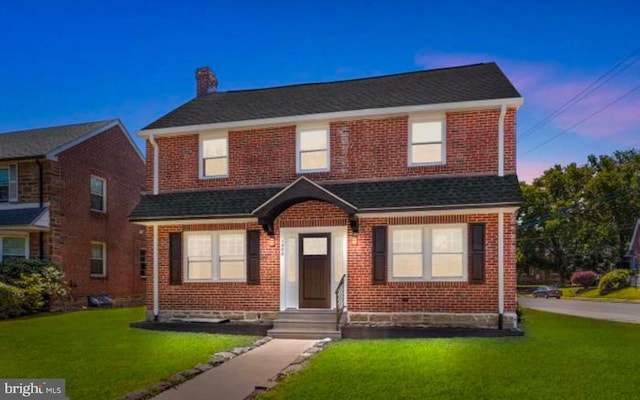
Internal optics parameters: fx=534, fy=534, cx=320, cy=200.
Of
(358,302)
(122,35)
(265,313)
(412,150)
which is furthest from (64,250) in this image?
(412,150)

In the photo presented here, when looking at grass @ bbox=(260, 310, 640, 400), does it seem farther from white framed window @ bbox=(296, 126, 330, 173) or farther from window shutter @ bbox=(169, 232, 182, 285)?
window shutter @ bbox=(169, 232, 182, 285)

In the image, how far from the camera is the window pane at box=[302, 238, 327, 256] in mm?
14328

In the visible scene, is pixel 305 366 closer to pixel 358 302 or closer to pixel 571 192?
pixel 358 302

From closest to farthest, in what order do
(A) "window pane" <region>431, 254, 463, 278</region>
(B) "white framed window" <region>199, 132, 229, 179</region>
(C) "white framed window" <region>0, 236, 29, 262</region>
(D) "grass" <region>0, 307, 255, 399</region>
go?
1. (D) "grass" <region>0, 307, 255, 399</region>
2. (A) "window pane" <region>431, 254, 463, 278</region>
3. (B) "white framed window" <region>199, 132, 229, 179</region>
4. (C) "white framed window" <region>0, 236, 29, 262</region>

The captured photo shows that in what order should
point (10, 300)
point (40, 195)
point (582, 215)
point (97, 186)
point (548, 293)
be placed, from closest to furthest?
point (10, 300), point (40, 195), point (97, 186), point (548, 293), point (582, 215)

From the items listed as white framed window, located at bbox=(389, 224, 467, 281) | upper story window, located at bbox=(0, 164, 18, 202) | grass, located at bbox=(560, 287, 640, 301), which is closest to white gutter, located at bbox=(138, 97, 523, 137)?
white framed window, located at bbox=(389, 224, 467, 281)

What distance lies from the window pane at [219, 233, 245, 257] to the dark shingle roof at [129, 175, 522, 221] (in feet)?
2.74

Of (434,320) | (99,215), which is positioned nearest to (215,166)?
(434,320)

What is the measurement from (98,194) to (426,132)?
53.3ft

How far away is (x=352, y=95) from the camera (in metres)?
15.8

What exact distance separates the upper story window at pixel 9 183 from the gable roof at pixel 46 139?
60 cm

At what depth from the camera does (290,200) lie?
538 inches

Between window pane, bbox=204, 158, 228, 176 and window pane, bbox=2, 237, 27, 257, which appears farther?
window pane, bbox=2, 237, 27, 257

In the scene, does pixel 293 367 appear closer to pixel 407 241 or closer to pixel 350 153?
pixel 407 241
